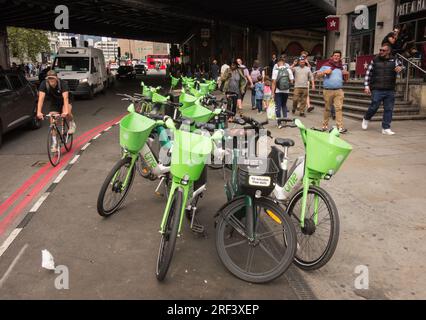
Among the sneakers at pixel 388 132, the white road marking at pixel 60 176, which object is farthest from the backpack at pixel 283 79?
the white road marking at pixel 60 176

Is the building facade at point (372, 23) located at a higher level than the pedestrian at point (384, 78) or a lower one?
higher

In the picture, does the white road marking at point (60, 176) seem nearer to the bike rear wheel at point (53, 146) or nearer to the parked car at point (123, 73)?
the bike rear wheel at point (53, 146)

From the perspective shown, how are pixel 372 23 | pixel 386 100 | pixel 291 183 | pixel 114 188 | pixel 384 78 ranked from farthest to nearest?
pixel 372 23, pixel 386 100, pixel 384 78, pixel 114 188, pixel 291 183

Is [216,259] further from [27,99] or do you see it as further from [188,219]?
[27,99]

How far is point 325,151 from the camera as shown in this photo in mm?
3588

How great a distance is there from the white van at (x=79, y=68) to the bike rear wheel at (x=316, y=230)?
17432mm

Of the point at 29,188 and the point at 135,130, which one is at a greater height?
the point at 135,130

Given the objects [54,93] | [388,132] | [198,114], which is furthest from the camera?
[388,132]

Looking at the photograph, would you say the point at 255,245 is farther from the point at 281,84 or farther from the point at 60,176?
the point at 281,84

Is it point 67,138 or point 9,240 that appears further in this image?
point 67,138

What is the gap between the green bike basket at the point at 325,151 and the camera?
355 centimetres

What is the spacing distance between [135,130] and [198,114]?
1950 mm

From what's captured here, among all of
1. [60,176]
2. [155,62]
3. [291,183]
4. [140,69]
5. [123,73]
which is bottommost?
[60,176]

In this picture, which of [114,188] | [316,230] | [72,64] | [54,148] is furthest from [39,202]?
[72,64]
